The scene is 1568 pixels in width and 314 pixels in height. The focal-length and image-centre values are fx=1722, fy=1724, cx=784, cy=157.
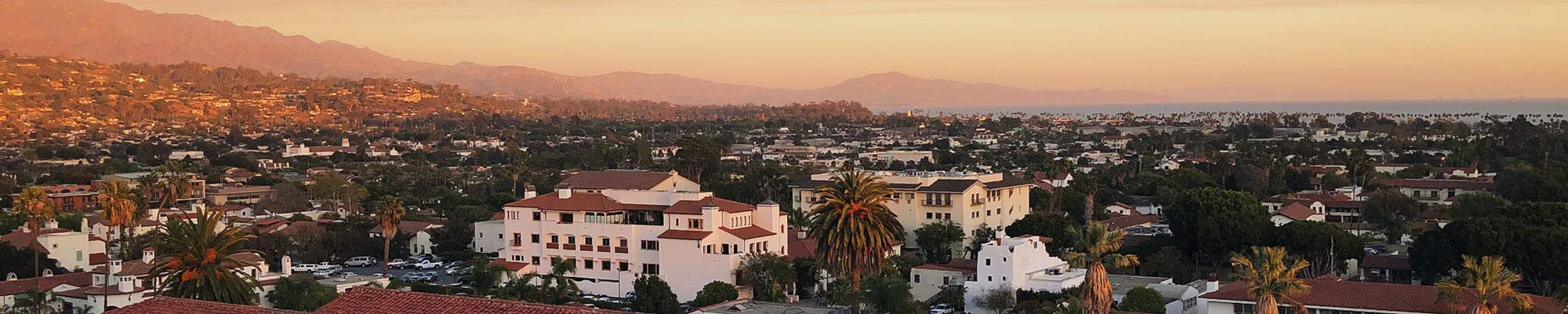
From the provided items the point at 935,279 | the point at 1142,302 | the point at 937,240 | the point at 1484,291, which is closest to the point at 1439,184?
the point at 937,240

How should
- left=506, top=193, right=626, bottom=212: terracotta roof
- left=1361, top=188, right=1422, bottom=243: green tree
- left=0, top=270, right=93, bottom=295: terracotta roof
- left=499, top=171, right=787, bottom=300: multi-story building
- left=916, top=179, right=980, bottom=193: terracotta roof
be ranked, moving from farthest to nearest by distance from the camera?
1. left=1361, top=188, right=1422, bottom=243: green tree
2. left=916, top=179, right=980, bottom=193: terracotta roof
3. left=506, top=193, right=626, bottom=212: terracotta roof
4. left=499, top=171, right=787, bottom=300: multi-story building
5. left=0, top=270, right=93, bottom=295: terracotta roof

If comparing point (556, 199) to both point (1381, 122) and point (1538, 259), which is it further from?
point (1381, 122)

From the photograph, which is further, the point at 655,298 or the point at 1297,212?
the point at 1297,212

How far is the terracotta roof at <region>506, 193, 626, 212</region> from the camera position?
54438 mm

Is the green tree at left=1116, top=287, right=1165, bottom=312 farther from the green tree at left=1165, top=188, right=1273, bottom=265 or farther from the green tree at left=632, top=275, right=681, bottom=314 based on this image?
the green tree at left=632, top=275, right=681, bottom=314

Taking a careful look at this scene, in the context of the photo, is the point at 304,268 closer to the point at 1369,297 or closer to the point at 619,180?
the point at 619,180

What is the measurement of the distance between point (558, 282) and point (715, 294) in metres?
4.42

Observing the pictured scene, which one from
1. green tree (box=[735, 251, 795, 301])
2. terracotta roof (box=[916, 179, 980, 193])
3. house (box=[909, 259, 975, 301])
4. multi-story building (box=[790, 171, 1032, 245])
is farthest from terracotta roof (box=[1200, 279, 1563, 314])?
terracotta roof (box=[916, 179, 980, 193])

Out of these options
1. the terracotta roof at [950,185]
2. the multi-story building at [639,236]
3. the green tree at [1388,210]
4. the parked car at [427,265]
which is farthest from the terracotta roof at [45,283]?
the green tree at [1388,210]

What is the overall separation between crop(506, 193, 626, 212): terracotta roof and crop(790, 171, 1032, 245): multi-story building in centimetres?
1124

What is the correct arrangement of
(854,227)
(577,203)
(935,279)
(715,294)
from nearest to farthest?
1. (854,227)
2. (715,294)
3. (935,279)
4. (577,203)

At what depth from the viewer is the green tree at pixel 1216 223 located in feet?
171

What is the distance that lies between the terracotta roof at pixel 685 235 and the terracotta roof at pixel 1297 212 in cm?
2511

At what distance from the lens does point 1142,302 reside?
40.6 meters
